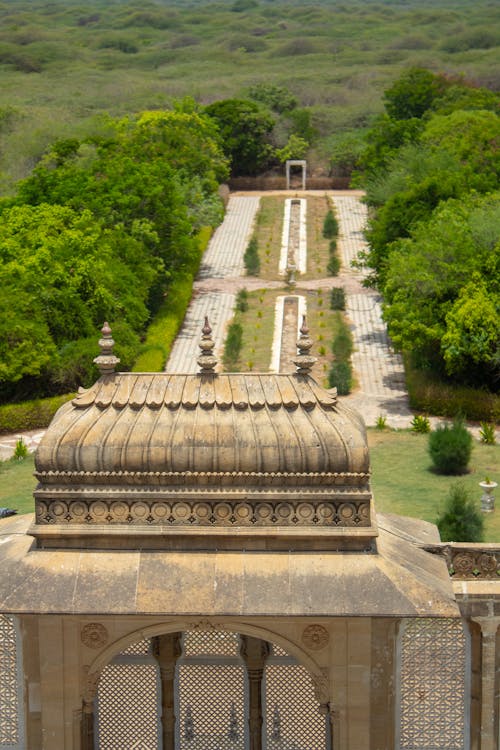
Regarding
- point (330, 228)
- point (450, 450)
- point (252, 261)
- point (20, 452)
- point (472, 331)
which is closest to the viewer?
point (450, 450)

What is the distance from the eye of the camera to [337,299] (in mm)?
46844

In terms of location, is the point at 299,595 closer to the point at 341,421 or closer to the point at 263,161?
the point at 341,421

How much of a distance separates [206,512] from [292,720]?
3.35 metres

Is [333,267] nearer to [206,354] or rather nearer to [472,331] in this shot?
[472,331]

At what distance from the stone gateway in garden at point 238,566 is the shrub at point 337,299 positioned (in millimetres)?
33088

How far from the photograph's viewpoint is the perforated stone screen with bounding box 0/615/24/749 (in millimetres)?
13531

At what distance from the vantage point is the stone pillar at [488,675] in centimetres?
1348

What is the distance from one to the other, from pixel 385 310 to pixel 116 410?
24.2 meters

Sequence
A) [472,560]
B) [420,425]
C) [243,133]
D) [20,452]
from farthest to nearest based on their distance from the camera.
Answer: [243,133] → [420,425] → [20,452] → [472,560]

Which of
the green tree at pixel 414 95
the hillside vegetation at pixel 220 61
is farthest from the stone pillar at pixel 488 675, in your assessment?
the green tree at pixel 414 95

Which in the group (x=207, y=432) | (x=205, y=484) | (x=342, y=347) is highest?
(x=207, y=432)

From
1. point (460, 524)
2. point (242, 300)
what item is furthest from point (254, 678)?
point (242, 300)

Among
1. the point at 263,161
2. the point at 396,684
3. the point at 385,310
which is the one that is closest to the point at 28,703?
the point at 396,684

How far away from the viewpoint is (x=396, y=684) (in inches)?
520
